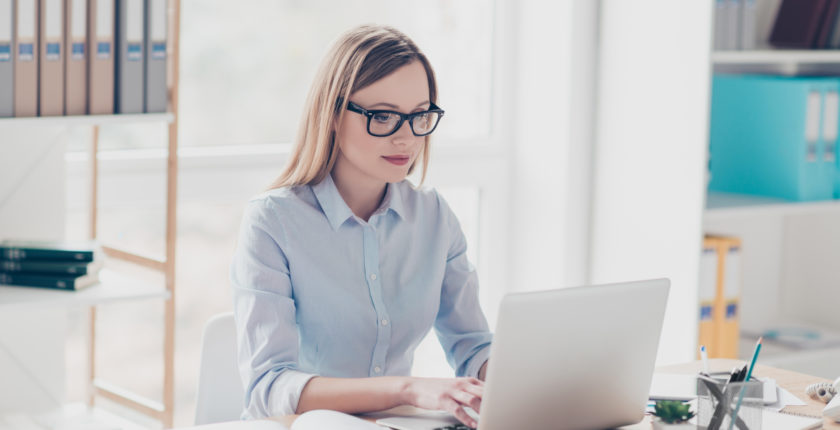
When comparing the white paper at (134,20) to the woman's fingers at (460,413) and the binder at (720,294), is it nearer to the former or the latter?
the woman's fingers at (460,413)

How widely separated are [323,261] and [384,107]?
0.29 m

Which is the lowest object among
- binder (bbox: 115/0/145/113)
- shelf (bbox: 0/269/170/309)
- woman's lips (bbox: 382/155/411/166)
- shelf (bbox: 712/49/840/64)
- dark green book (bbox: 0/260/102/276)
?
shelf (bbox: 0/269/170/309)

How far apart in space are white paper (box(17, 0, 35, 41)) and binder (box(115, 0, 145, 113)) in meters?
0.18

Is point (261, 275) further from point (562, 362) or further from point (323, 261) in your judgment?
point (562, 362)

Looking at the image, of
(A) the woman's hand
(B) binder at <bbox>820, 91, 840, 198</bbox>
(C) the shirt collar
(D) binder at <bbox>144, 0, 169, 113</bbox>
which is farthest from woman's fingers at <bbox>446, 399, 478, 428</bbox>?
(B) binder at <bbox>820, 91, 840, 198</bbox>

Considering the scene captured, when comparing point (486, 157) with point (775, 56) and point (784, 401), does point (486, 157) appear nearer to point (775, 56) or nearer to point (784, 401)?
point (775, 56)

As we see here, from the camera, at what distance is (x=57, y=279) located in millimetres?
2297

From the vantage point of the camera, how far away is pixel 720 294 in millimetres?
2963

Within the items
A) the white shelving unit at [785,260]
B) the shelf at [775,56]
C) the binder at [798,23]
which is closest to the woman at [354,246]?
the shelf at [775,56]

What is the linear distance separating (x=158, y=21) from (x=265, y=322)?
0.88 metres

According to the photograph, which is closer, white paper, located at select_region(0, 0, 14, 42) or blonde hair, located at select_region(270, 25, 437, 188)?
blonde hair, located at select_region(270, 25, 437, 188)

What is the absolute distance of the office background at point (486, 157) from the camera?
2.72 meters

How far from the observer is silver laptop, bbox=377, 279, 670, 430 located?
1353 mm

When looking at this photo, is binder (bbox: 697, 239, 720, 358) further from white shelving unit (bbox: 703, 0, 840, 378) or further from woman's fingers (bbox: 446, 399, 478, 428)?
woman's fingers (bbox: 446, 399, 478, 428)
